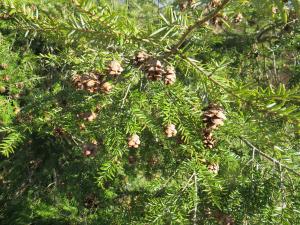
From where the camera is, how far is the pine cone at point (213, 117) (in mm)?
1216

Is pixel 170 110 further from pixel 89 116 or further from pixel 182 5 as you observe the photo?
pixel 182 5

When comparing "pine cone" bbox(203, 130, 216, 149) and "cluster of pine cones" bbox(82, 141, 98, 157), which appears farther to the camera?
"cluster of pine cones" bbox(82, 141, 98, 157)

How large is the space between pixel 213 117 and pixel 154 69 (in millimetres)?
302

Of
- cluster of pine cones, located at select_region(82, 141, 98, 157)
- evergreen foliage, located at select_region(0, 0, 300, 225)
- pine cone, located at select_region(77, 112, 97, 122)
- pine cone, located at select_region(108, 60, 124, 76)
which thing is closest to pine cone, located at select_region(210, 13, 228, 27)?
evergreen foliage, located at select_region(0, 0, 300, 225)

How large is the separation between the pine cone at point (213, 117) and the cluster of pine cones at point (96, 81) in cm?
41

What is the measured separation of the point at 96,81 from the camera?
1.38 meters

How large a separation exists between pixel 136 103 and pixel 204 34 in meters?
0.72

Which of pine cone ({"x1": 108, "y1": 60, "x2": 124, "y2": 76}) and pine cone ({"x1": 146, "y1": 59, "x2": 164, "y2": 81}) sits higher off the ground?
pine cone ({"x1": 146, "y1": 59, "x2": 164, "y2": 81})

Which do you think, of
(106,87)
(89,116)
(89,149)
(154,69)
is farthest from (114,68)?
(89,149)

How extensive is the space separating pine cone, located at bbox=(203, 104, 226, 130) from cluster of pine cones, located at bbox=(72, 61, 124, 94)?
0.41 metres

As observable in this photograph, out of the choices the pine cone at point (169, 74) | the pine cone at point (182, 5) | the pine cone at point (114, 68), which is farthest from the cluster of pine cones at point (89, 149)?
the pine cone at point (182, 5)

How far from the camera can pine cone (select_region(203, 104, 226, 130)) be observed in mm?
1216

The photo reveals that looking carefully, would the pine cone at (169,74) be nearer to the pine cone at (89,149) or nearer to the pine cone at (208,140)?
the pine cone at (208,140)

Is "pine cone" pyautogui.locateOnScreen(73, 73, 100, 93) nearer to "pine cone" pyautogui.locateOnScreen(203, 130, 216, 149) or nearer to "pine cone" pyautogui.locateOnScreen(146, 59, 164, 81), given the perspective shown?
"pine cone" pyautogui.locateOnScreen(146, 59, 164, 81)
